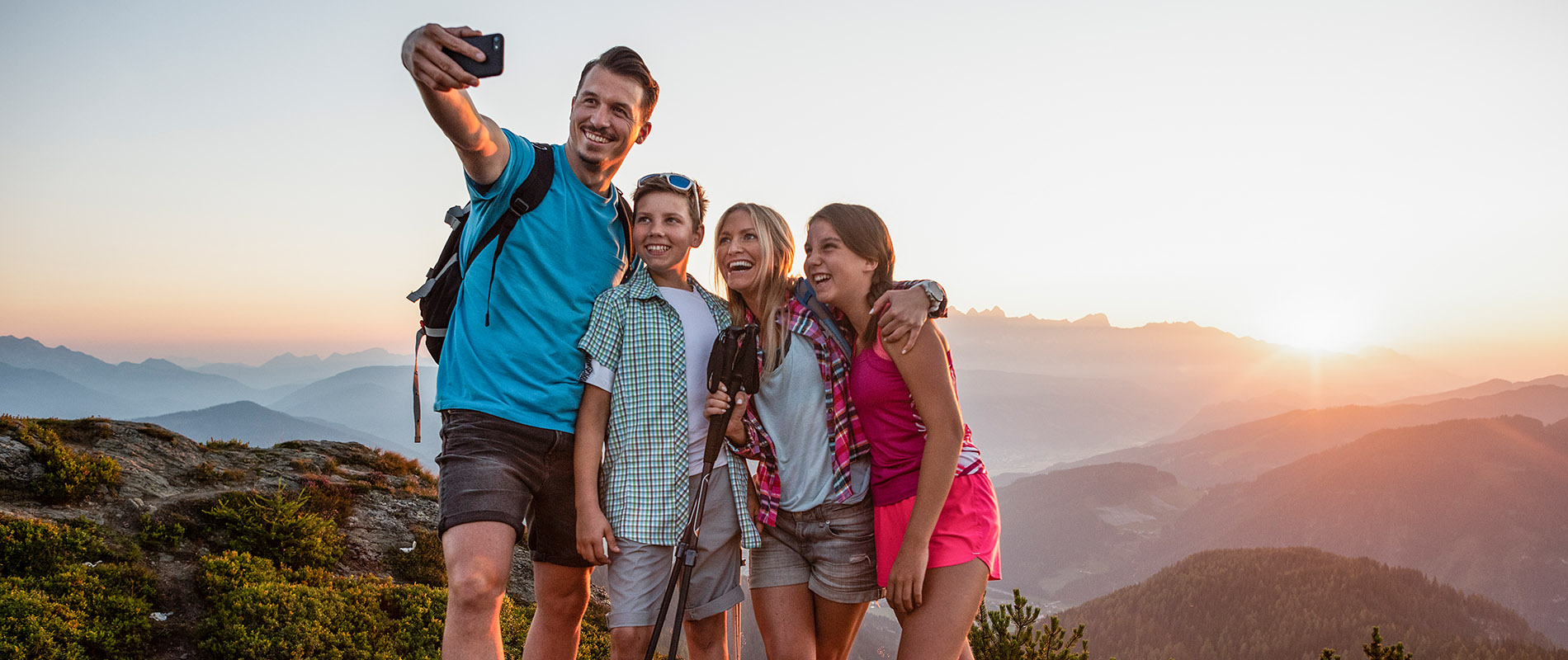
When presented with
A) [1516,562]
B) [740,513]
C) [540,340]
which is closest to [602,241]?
[540,340]

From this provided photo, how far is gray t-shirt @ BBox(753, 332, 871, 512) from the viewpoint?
3.51 m

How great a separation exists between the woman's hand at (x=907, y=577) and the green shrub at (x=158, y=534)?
753 cm

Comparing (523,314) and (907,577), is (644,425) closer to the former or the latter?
(523,314)

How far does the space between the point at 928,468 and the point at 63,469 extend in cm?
917

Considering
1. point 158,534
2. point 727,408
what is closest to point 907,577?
point 727,408

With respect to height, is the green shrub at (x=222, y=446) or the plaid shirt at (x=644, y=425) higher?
the plaid shirt at (x=644, y=425)

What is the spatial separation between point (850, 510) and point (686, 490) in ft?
2.43

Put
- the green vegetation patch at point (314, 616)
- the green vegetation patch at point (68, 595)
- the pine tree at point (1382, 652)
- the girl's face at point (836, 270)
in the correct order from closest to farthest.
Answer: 1. the girl's face at point (836, 270)
2. the green vegetation patch at point (68, 595)
3. the pine tree at point (1382, 652)
4. the green vegetation patch at point (314, 616)

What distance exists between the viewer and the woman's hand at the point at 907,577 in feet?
10.8

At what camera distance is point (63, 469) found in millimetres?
7902

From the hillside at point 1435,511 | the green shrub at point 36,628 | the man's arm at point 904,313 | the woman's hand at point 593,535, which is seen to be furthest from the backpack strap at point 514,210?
the hillside at point 1435,511

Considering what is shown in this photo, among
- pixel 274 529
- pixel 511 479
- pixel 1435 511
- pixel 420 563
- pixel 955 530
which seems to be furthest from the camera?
pixel 1435 511

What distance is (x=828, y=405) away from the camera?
3.57 m

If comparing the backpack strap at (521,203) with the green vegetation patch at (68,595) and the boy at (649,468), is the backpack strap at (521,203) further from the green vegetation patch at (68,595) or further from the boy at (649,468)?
the green vegetation patch at (68,595)
